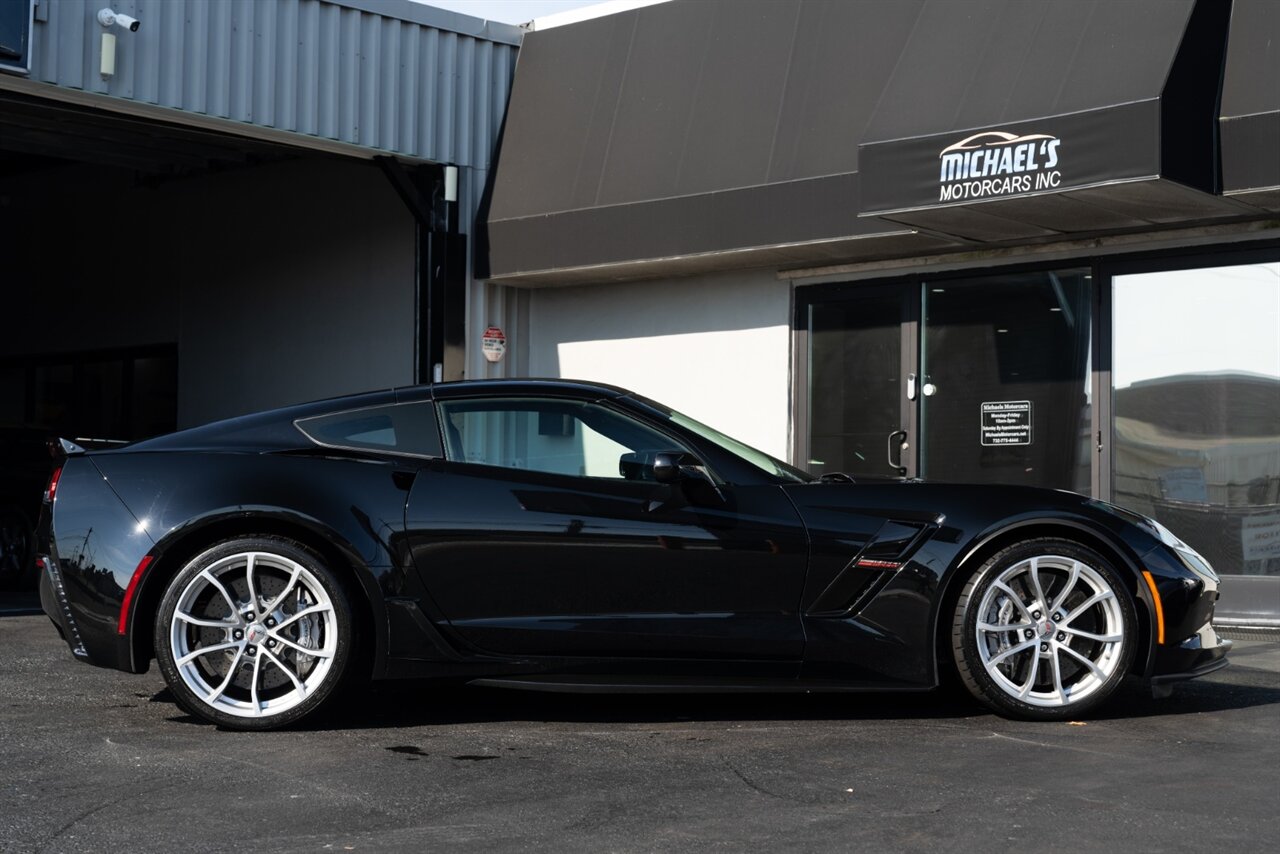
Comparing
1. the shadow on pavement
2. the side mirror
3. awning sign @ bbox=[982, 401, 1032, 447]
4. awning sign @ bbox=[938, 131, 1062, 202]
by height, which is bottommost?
the shadow on pavement

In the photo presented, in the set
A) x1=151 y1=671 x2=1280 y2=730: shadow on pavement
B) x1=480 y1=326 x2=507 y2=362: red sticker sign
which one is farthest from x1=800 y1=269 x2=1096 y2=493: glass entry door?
x1=151 y1=671 x2=1280 y2=730: shadow on pavement

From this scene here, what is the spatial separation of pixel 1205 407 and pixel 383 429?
6.14 m

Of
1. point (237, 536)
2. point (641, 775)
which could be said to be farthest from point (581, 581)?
point (237, 536)

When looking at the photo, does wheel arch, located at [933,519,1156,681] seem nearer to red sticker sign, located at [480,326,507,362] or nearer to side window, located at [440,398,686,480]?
side window, located at [440,398,686,480]

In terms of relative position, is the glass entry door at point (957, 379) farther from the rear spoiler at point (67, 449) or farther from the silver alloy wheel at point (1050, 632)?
the rear spoiler at point (67, 449)

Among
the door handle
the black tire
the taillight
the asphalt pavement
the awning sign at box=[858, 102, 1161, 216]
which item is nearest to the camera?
the asphalt pavement

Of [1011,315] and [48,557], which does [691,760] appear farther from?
[1011,315]

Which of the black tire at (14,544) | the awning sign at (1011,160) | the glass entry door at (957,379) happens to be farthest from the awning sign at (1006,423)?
the black tire at (14,544)

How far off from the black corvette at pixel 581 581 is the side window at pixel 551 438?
0.04 metres

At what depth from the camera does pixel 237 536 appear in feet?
17.6

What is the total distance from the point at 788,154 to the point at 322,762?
688 cm

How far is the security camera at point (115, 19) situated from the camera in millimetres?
10047

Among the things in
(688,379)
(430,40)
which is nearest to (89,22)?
(430,40)

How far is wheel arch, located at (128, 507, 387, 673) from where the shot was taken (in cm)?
526
